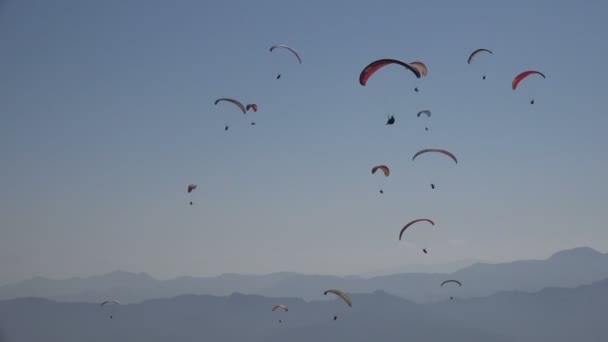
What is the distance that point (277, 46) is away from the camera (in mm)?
36781

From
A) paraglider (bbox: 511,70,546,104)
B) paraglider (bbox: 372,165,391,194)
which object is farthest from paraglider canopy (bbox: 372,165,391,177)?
paraglider (bbox: 511,70,546,104)

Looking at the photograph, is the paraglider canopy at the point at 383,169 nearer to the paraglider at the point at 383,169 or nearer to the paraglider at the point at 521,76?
the paraglider at the point at 383,169

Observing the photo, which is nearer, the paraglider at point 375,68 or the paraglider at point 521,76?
the paraglider at point 375,68

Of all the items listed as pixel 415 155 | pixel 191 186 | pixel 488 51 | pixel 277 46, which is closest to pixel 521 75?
pixel 488 51

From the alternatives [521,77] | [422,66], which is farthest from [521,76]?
[422,66]

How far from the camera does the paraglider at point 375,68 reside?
30025 mm

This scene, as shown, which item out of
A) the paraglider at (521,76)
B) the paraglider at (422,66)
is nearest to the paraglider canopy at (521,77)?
the paraglider at (521,76)

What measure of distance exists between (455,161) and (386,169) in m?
5.95

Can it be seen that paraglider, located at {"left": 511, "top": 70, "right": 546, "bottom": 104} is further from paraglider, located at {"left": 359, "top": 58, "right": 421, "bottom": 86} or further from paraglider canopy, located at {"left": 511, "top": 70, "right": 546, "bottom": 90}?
paraglider, located at {"left": 359, "top": 58, "right": 421, "bottom": 86}

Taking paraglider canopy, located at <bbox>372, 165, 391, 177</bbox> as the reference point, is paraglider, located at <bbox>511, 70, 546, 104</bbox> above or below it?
above

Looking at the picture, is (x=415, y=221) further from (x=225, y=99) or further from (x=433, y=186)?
(x=225, y=99)

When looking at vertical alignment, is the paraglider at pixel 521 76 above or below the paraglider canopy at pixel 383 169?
above

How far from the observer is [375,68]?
32688 mm

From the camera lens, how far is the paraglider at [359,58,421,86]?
98.5 ft
